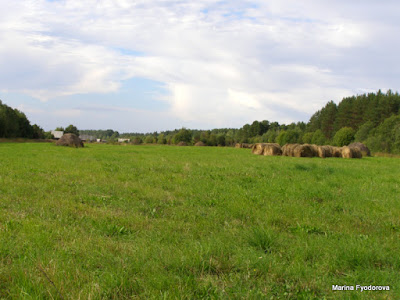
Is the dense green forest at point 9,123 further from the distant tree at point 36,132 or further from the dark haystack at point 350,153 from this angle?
the dark haystack at point 350,153

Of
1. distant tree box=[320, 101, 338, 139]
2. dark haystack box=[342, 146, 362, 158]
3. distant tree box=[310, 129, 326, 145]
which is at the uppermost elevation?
distant tree box=[320, 101, 338, 139]

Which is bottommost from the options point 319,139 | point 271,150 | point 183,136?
point 271,150

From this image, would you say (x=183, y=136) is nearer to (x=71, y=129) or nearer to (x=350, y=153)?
(x=71, y=129)

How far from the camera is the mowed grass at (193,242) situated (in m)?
3.03

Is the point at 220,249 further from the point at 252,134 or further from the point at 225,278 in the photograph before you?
the point at 252,134

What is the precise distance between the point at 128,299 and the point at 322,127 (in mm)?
97859

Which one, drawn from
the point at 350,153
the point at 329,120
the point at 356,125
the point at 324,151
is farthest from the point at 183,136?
the point at 350,153

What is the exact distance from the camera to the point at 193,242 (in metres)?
Result: 4.09

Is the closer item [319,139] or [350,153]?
[350,153]

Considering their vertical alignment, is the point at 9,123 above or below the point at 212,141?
above

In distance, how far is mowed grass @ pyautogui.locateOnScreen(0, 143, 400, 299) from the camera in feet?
9.93

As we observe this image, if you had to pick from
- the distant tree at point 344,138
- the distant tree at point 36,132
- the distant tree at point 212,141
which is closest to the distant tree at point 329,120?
the distant tree at point 344,138

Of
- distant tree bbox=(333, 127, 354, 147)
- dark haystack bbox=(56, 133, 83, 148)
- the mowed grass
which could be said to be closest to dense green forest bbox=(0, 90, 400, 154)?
distant tree bbox=(333, 127, 354, 147)

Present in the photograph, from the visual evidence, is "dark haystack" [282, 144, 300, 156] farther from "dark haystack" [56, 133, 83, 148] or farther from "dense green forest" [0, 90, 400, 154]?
"dense green forest" [0, 90, 400, 154]
